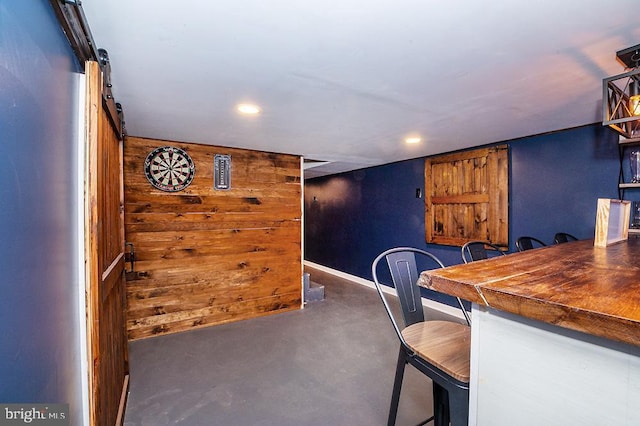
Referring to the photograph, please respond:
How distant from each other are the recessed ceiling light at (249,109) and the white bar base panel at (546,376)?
1902 mm

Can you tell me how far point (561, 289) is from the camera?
0.83 meters

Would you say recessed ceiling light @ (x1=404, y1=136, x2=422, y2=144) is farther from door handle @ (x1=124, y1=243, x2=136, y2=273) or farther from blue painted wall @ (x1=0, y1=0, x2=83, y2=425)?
door handle @ (x1=124, y1=243, x2=136, y2=273)

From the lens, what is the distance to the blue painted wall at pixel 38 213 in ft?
2.04

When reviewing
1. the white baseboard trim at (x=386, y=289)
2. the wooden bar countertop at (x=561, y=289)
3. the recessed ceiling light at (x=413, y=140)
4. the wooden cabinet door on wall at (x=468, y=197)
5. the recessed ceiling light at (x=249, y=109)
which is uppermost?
the recessed ceiling light at (x=249, y=109)

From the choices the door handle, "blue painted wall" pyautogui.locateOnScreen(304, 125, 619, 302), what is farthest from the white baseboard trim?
the door handle

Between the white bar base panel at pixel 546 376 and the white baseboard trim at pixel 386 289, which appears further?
the white baseboard trim at pixel 386 289

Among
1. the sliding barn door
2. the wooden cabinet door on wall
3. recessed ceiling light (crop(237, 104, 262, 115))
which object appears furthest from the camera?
the wooden cabinet door on wall

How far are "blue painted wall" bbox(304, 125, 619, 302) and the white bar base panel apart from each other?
2638 mm

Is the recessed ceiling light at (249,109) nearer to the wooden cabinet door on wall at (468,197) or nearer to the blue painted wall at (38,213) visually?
the blue painted wall at (38,213)

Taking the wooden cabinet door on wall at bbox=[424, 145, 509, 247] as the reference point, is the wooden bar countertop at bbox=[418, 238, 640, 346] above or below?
below

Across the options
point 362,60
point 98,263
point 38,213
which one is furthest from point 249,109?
point 38,213

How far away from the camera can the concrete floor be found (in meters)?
1.91

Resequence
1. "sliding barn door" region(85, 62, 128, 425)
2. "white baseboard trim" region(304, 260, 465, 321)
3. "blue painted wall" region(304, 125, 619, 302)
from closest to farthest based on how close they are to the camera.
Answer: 1. "sliding barn door" region(85, 62, 128, 425)
2. "blue painted wall" region(304, 125, 619, 302)
3. "white baseboard trim" region(304, 260, 465, 321)

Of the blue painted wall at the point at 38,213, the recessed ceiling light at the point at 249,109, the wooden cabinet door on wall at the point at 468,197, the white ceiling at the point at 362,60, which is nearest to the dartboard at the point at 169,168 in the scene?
the white ceiling at the point at 362,60
